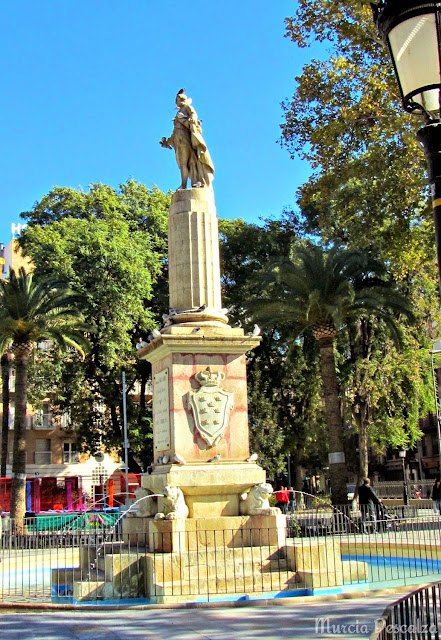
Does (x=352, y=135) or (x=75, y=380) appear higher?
(x=352, y=135)

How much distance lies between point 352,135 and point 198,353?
12566mm

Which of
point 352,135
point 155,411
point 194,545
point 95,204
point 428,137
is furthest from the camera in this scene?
point 95,204

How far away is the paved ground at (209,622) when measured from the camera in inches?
306

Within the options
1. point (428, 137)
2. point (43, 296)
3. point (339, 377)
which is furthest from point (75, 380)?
point (428, 137)

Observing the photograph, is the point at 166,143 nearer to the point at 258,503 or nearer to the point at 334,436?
the point at 258,503

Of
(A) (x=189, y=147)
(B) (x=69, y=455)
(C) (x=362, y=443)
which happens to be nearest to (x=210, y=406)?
(A) (x=189, y=147)

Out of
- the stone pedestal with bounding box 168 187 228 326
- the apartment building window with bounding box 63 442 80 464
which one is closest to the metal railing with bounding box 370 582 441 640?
the stone pedestal with bounding box 168 187 228 326

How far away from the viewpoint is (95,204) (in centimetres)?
4066

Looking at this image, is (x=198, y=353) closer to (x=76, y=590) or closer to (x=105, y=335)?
(x=76, y=590)

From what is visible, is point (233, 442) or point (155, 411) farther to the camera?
point (155, 411)

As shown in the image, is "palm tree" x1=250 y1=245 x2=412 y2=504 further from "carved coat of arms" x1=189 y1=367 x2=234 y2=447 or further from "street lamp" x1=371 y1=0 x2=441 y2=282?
"street lamp" x1=371 y1=0 x2=441 y2=282

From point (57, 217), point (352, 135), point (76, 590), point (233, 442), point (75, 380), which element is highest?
point (57, 217)

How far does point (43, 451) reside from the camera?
56000 mm

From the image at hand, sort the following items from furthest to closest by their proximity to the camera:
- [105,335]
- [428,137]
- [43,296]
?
1. [105,335]
2. [43,296]
3. [428,137]
